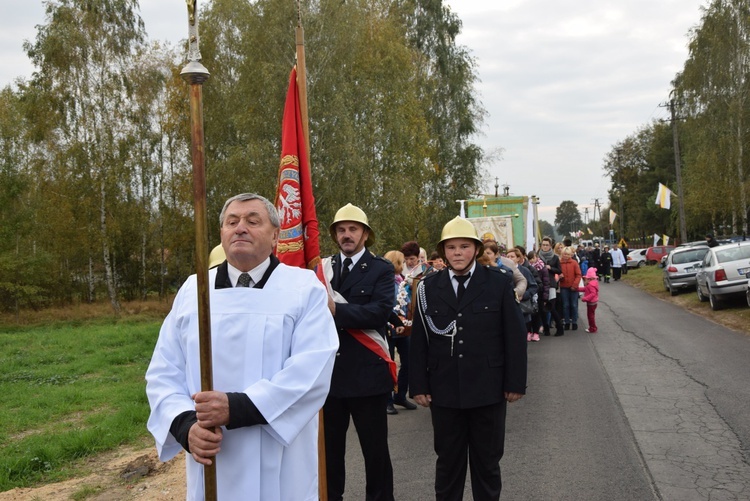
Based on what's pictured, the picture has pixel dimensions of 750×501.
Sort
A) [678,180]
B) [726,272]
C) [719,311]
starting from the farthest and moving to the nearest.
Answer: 1. [678,180]
2. [719,311]
3. [726,272]

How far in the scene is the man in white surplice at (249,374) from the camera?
256cm

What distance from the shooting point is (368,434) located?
4.49m

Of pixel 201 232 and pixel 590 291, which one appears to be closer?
pixel 201 232

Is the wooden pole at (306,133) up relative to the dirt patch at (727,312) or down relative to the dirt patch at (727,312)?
up

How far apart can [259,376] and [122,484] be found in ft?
14.5

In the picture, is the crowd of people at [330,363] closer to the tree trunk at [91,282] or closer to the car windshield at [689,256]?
the car windshield at [689,256]

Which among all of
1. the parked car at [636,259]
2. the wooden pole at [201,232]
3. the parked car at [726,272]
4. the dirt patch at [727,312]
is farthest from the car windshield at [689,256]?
the parked car at [636,259]

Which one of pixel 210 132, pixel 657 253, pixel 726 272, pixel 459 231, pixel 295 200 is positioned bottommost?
pixel 657 253

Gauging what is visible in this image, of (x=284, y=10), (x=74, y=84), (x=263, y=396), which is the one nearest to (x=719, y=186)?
(x=284, y=10)

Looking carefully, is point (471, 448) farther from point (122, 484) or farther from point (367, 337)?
point (122, 484)

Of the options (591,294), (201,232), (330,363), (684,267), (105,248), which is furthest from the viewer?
(105,248)

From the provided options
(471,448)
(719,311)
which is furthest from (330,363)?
(719,311)

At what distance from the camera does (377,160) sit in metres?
27.7

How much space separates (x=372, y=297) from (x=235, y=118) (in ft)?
67.7
